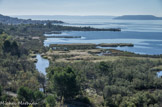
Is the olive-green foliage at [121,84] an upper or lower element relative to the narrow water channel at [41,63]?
upper

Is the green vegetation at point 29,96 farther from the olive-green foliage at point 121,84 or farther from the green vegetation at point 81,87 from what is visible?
the olive-green foliage at point 121,84

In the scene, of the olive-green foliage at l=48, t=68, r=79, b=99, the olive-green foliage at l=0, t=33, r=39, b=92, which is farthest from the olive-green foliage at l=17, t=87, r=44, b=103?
the olive-green foliage at l=48, t=68, r=79, b=99

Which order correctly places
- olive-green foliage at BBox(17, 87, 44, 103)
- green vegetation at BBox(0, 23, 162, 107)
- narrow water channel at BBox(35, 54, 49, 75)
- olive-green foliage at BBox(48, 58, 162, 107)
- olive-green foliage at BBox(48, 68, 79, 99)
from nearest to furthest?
olive-green foliage at BBox(17, 87, 44, 103)
green vegetation at BBox(0, 23, 162, 107)
olive-green foliage at BBox(48, 58, 162, 107)
olive-green foliage at BBox(48, 68, 79, 99)
narrow water channel at BBox(35, 54, 49, 75)

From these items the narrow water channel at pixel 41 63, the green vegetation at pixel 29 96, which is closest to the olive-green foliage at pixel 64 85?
the green vegetation at pixel 29 96

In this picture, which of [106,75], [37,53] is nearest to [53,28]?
[37,53]

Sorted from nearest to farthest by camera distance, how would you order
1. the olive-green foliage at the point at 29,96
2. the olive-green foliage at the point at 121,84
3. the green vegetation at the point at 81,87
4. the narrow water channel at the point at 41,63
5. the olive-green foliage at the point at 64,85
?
the olive-green foliage at the point at 29,96 < the green vegetation at the point at 81,87 < the olive-green foliage at the point at 121,84 < the olive-green foliage at the point at 64,85 < the narrow water channel at the point at 41,63

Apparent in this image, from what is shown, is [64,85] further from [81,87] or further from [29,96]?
[29,96]

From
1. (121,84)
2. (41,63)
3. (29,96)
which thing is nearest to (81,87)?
(121,84)

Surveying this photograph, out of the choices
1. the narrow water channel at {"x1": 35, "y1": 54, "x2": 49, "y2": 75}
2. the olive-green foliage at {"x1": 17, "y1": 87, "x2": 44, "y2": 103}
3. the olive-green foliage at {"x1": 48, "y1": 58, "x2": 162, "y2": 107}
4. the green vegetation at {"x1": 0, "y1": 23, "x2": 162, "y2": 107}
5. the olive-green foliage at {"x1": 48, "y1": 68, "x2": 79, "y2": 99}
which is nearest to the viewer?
the olive-green foliage at {"x1": 17, "y1": 87, "x2": 44, "y2": 103}

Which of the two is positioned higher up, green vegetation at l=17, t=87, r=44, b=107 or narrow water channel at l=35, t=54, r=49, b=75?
green vegetation at l=17, t=87, r=44, b=107

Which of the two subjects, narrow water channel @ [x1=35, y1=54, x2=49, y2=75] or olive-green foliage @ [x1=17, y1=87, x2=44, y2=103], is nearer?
olive-green foliage @ [x1=17, y1=87, x2=44, y2=103]

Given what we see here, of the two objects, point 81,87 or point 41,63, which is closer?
point 81,87

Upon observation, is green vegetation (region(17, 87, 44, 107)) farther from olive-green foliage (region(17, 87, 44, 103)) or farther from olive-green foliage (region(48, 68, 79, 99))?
olive-green foliage (region(48, 68, 79, 99))
